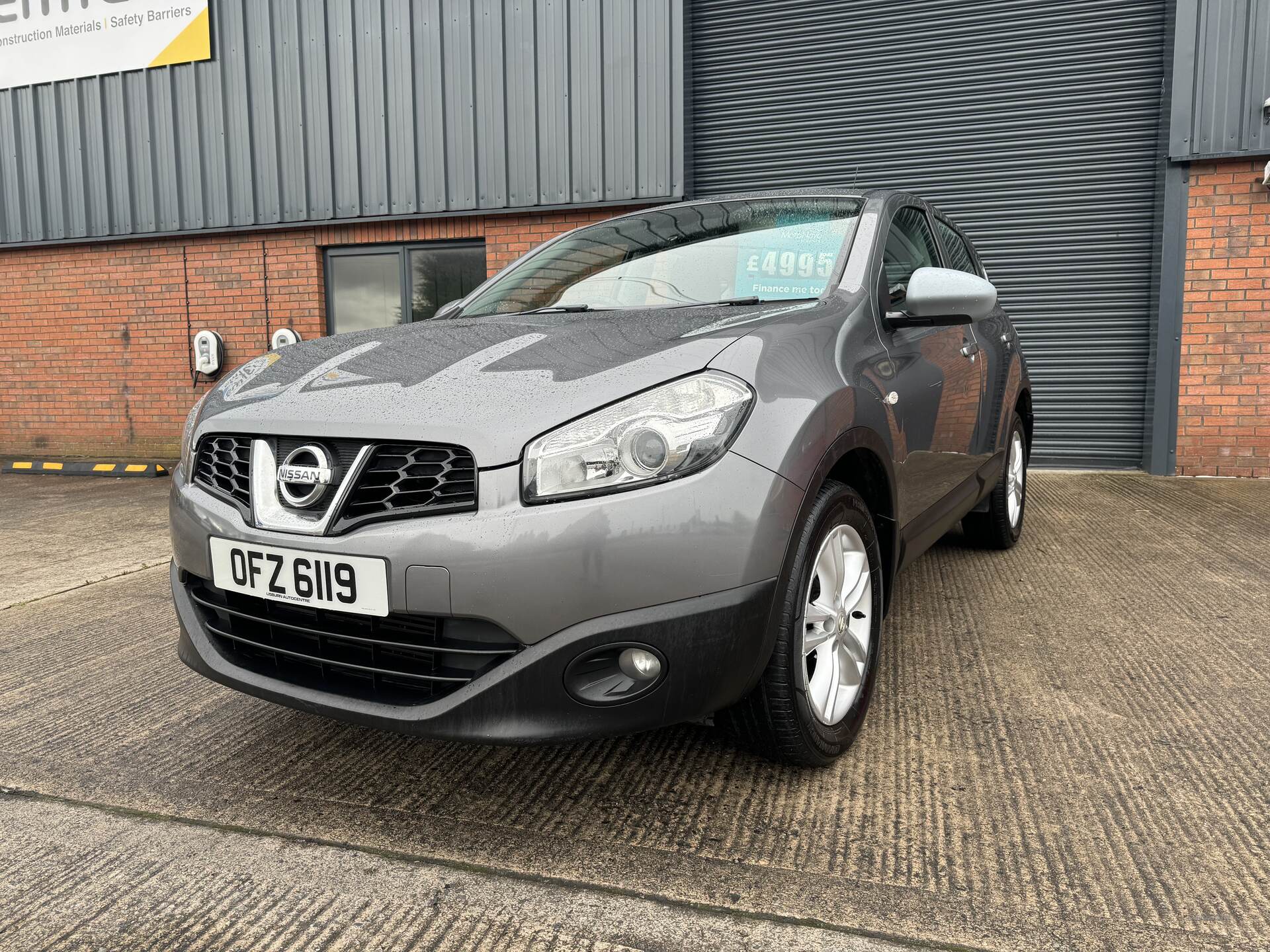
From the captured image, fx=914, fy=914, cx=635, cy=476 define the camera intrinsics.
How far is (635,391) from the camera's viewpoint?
1.78m

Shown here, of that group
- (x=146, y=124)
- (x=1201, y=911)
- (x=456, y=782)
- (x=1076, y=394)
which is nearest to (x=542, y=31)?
(x=146, y=124)

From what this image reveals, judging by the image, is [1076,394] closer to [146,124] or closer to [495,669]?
[495,669]

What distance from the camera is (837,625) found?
85.6 inches

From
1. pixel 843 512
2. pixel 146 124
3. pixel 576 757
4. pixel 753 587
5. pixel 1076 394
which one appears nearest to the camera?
pixel 753 587

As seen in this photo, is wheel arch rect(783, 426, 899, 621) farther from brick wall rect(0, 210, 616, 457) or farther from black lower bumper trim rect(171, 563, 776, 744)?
brick wall rect(0, 210, 616, 457)

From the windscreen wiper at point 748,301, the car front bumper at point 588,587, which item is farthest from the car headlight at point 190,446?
the windscreen wiper at point 748,301

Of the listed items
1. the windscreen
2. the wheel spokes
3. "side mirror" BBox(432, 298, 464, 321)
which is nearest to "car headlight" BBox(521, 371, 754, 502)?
the wheel spokes

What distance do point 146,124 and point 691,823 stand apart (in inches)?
370

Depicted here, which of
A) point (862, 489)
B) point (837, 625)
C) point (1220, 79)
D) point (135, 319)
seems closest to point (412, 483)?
point (837, 625)

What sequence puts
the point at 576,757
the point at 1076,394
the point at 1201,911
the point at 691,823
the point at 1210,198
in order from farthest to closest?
the point at 1076,394 → the point at 1210,198 → the point at 576,757 → the point at 691,823 → the point at 1201,911

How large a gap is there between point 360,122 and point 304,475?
24.3ft

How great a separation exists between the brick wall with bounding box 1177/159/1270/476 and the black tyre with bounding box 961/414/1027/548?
3137mm

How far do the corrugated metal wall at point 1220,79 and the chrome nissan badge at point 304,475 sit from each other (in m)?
7.01

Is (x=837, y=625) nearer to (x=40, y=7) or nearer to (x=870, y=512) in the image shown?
(x=870, y=512)
